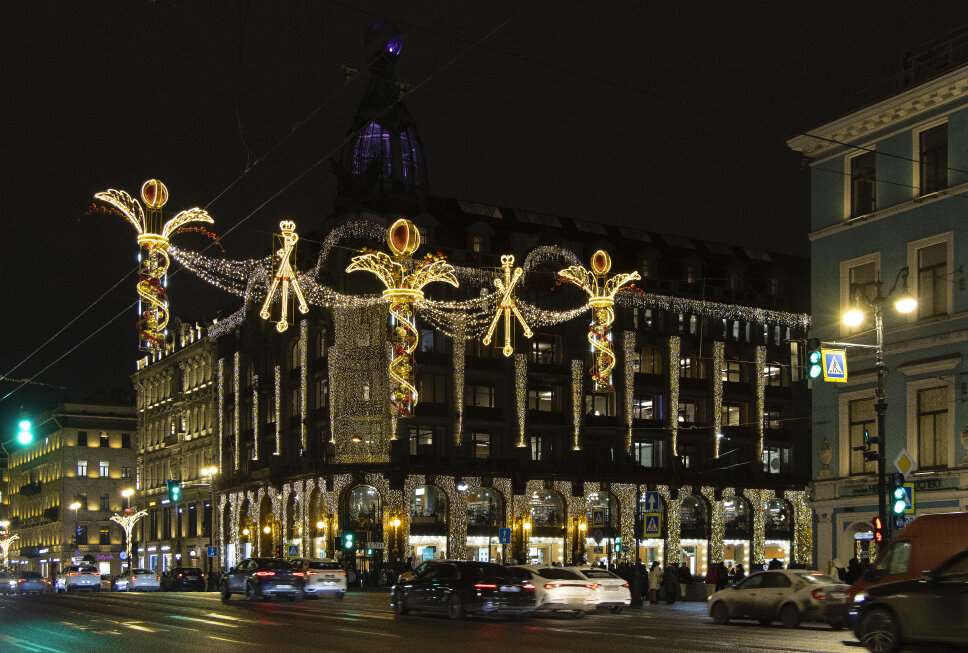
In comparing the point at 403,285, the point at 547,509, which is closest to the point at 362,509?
the point at 547,509

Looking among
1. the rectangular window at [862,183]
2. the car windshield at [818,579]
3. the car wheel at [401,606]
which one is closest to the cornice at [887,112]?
the rectangular window at [862,183]

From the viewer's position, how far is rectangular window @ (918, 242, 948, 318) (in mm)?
35594

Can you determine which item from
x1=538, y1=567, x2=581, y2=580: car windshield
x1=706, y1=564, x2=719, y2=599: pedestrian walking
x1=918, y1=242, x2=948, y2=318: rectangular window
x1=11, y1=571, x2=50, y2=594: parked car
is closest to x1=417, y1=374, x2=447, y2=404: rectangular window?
x1=11, y1=571, x2=50, y2=594: parked car

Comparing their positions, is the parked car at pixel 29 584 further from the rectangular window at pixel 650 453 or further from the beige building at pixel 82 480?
the beige building at pixel 82 480

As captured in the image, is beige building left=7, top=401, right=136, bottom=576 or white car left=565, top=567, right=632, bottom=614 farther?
beige building left=7, top=401, right=136, bottom=576

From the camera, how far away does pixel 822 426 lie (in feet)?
129

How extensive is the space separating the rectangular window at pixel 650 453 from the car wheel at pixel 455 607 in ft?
168

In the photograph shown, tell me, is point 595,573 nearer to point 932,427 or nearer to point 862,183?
point 932,427

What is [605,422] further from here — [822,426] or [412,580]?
[412,580]

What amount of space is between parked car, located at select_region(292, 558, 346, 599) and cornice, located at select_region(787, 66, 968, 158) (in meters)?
20.6

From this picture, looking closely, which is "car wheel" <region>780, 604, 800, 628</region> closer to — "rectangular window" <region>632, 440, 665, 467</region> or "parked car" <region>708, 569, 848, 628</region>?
"parked car" <region>708, 569, 848, 628</region>

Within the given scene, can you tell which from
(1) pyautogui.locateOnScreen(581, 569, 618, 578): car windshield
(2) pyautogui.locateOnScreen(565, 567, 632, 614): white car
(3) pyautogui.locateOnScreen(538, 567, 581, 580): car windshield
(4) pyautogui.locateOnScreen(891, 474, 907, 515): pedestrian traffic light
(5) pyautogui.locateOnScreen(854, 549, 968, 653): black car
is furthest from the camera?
(1) pyautogui.locateOnScreen(581, 569, 618, 578): car windshield

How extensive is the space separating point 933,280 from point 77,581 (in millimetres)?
47173

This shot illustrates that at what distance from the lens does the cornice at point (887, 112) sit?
35.0m
